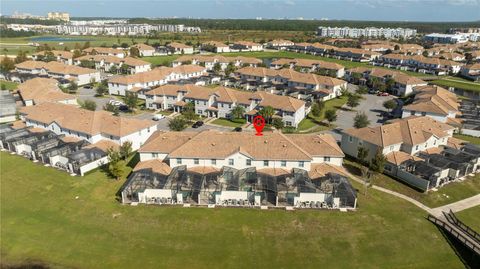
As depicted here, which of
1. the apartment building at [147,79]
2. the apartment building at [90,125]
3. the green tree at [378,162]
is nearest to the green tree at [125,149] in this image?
the apartment building at [90,125]

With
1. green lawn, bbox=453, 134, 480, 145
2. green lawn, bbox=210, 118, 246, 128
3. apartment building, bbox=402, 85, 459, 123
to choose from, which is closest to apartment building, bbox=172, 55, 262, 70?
green lawn, bbox=210, 118, 246, 128

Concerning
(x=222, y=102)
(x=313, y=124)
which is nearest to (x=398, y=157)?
(x=313, y=124)

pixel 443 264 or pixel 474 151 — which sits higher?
pixel 474 151

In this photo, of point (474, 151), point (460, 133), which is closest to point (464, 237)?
point (474, 151)

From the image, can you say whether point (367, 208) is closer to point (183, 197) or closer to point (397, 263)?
point (397, 263)

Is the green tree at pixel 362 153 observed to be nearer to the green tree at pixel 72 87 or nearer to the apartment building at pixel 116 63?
the green tree at pixel 72 87

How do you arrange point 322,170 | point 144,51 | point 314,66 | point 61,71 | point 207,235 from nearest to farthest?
point 207,235, point 322,170, point 61,71, point 314,66, point 144,51

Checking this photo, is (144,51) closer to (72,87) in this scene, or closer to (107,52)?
(107,52)
